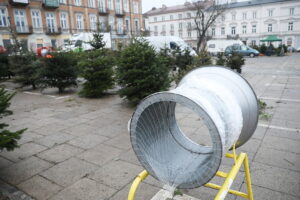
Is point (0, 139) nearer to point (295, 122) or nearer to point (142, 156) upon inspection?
point (142, 156)

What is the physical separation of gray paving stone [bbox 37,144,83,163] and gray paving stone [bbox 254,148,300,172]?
3185mm

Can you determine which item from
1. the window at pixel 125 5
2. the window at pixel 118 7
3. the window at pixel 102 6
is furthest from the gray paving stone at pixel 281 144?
the window at pixel 125 5

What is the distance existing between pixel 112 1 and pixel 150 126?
4750cm

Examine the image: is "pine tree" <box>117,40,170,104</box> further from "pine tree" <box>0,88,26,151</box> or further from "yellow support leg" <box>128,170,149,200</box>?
"yellow support leg" <box>128,170,149,200</box>

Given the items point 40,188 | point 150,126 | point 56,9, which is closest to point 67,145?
point 40,188

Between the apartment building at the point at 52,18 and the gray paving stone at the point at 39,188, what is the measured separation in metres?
25.2

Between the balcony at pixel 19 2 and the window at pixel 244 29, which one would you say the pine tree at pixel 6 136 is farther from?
the window at pixel 244 29

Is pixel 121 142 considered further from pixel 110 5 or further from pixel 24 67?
pixel 110 5

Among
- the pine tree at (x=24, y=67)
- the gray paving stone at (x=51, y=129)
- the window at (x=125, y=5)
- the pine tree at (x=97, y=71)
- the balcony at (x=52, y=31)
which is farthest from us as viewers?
the window at (x=125, y=5)

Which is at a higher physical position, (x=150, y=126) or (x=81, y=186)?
(x=150, y=126)

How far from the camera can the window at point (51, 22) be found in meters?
34.8

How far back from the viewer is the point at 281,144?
435cm

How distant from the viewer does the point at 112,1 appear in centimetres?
4488

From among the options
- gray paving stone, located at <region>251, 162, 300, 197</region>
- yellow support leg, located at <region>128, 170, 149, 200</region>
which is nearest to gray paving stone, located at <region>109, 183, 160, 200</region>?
yellow support leg, located at <region>128, 170, 149, 200</region>
